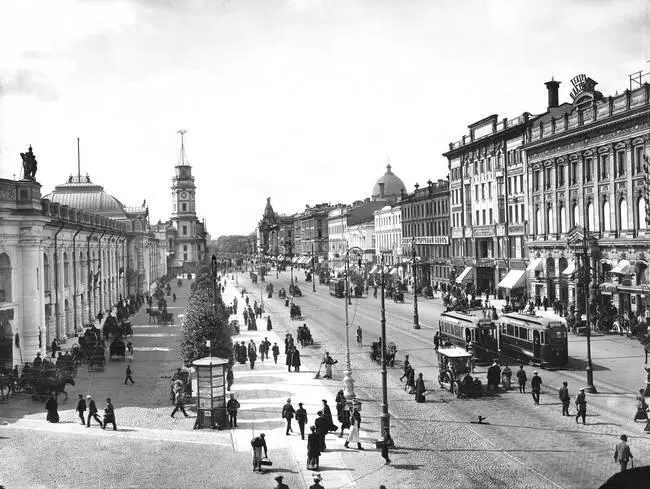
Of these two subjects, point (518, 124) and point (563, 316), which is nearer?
point (563, 316)

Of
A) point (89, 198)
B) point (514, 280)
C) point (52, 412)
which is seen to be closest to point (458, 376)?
point (52, 412)

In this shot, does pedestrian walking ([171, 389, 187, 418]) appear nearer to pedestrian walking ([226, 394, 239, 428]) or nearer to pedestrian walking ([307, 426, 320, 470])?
pedestrian walking ([226, 394, 239, 428])

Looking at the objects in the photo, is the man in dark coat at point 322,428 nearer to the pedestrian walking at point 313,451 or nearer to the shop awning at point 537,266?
the pedestrian walking at point 313,451

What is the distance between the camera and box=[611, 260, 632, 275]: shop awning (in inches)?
1969

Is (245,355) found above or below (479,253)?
below

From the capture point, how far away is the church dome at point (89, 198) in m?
95.1

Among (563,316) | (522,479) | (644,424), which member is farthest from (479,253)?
(522,479)

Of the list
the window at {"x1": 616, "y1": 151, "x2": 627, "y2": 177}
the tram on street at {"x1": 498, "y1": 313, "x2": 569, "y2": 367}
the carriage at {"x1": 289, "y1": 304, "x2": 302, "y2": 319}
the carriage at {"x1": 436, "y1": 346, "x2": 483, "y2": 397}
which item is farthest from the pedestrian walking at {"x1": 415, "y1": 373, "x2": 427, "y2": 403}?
the carriage at {"x1": 289, "y1": 304, "x2": 302, "y2": 319}

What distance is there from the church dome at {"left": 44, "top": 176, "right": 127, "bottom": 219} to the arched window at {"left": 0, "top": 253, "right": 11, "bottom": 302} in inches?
2313

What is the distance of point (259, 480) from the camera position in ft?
64.9

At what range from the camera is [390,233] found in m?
116

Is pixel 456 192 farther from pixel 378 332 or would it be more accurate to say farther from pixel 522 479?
pixel 522 479

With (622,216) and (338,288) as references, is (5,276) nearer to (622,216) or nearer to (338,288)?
(622,216)

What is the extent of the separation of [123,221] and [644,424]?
72.6 m
